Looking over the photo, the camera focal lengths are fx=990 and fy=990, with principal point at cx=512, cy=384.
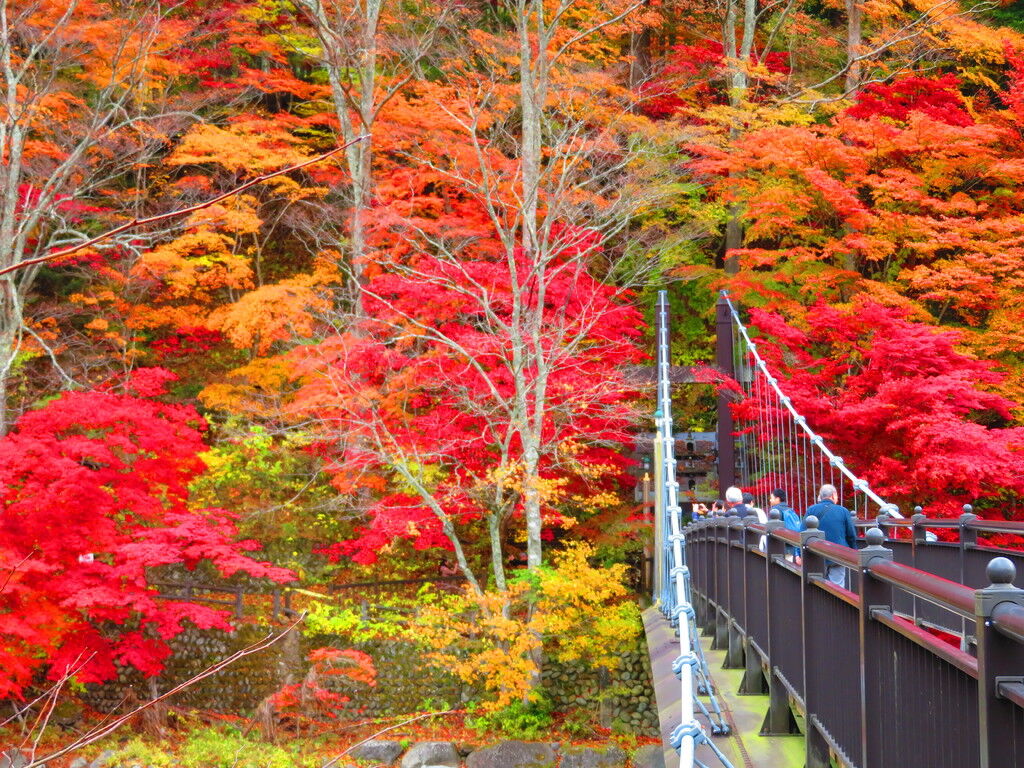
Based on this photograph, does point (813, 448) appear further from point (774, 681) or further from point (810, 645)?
point (810, 645)

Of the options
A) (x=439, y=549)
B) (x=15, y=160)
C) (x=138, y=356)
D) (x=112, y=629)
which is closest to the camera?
(x=15, y=160)

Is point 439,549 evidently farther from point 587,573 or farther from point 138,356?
point 138,356

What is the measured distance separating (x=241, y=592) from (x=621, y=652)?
22.7 ft

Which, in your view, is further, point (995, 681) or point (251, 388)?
point (251, 388)

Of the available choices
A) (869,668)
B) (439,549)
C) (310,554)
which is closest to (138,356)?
(310,554)

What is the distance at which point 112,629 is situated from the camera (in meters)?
17.6

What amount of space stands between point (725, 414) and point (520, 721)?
5.59m

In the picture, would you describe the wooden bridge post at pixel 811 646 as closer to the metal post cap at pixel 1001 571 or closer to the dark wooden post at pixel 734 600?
the metal post cap at pixel 1001 571

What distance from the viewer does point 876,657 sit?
3207mm

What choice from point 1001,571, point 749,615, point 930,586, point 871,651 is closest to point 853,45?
point 749,615

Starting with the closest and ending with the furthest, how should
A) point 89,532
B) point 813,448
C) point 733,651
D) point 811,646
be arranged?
point 811,646 < point 733,651 < point 89,532 < point 813,448

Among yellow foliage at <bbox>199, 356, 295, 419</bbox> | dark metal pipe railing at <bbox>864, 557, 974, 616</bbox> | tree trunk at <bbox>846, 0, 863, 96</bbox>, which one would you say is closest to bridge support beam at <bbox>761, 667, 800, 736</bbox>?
dark metal pipe railing at <bbox>864, 557, 974, 616</bbox>

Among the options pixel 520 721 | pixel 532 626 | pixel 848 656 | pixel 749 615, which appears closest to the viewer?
pixel 848 656

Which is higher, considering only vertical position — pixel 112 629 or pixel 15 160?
pixel 15 160
